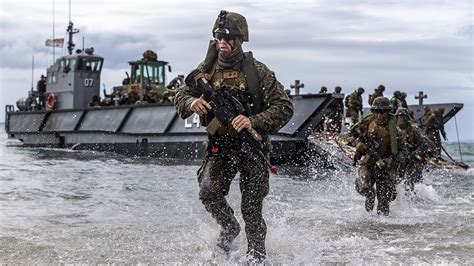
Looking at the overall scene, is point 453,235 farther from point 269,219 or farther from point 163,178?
point 163,178

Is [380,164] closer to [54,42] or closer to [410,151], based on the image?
[410,151]

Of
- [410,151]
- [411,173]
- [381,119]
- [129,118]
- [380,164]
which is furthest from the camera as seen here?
[129,118]

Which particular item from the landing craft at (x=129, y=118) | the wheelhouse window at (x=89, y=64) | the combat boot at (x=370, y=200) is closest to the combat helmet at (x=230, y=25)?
the combat boot at (x=370, y=200)

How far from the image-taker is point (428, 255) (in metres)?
6.60

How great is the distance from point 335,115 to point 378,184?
1152 centimetres

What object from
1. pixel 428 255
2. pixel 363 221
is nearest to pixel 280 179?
pixel 363 221

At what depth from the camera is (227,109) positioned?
17.6ft

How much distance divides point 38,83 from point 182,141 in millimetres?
13472

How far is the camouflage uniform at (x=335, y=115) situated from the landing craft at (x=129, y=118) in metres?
1.17

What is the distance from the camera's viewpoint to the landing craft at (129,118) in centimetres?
1909

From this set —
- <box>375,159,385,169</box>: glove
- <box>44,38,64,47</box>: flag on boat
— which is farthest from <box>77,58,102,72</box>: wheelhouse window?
<box>375,159,385,169</box>: glove

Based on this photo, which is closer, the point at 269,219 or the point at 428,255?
the point at 428,255

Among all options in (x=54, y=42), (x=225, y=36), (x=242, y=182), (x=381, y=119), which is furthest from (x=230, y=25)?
(x=54, y=42)

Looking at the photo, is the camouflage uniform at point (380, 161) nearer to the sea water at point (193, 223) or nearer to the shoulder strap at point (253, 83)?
the sea water at point (193, 223)
